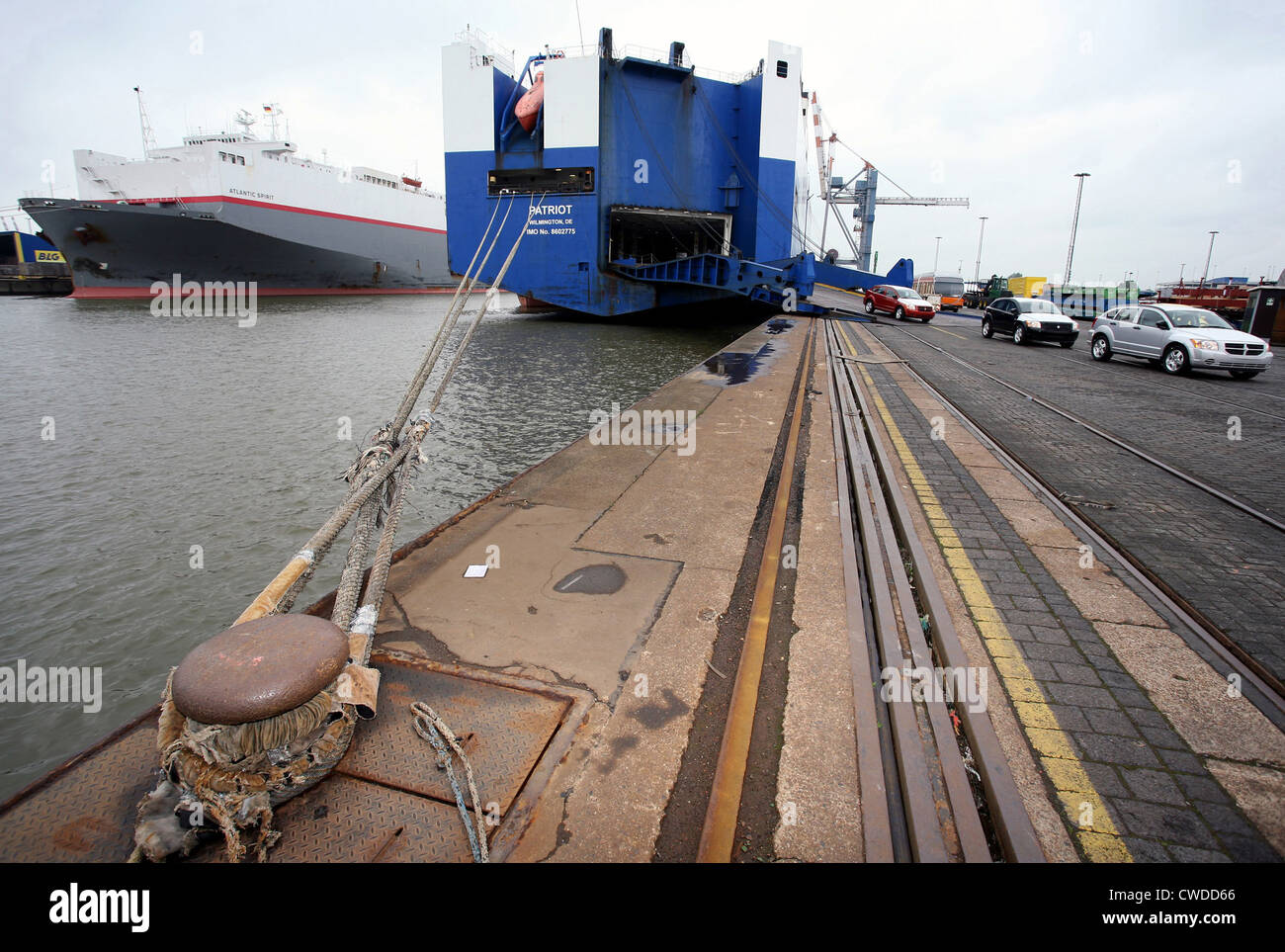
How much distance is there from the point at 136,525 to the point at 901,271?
3646 centimetres

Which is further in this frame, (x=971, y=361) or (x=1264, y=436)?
(x=971, y=361)

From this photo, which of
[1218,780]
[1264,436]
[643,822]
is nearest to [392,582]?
[643,822]

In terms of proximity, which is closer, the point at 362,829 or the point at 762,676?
the point at 362,829

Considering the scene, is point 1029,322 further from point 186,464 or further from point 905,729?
point 186,464

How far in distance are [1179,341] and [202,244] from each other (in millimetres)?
47174

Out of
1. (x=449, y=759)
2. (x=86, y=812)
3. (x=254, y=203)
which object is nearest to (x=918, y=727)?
(x=449, y=759)

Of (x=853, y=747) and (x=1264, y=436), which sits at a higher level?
(x=1264, y=436)

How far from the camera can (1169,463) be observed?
25.5ft

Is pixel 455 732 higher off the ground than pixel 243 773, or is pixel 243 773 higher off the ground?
pixel 243 773

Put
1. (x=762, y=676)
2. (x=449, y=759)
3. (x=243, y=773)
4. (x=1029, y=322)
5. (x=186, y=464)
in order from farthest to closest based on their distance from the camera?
(x=1029, y=322) < (x=186, y=464) < (x=762, y=676) < (x=449, y=759) < (x=243, y=773)

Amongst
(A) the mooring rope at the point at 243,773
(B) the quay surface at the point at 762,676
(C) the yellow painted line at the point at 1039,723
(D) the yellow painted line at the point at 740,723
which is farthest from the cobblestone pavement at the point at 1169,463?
(A) the mooring rope at the point at 243,773

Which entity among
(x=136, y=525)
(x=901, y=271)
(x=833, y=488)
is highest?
(x=901, y=271)
